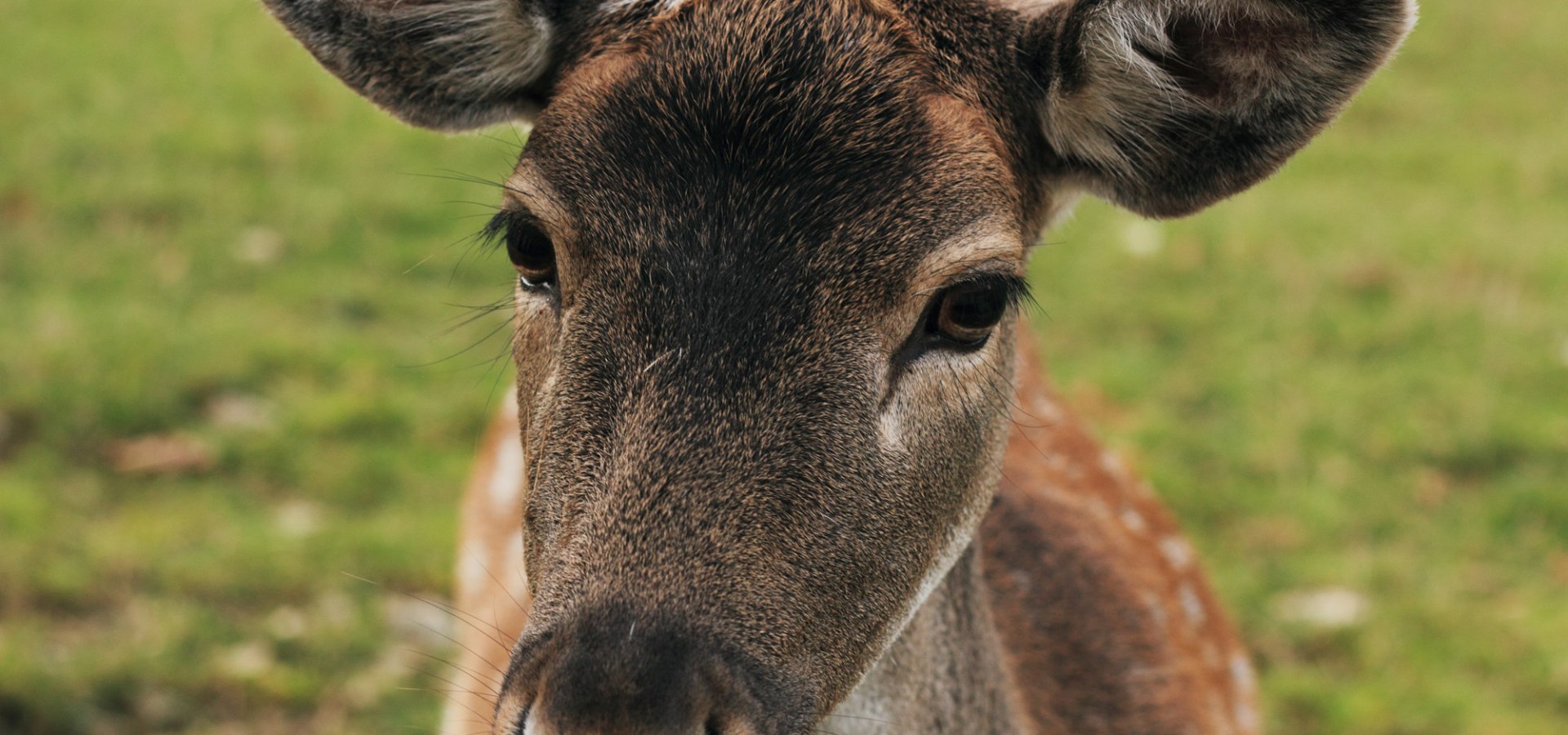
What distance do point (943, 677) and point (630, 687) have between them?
98 cm

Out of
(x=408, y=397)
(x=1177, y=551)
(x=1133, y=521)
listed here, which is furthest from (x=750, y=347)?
(x=408, y=397)

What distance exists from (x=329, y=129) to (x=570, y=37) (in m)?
6.41

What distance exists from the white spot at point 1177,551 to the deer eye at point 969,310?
7.22 ft

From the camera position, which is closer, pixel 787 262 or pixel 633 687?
pixel 633 687

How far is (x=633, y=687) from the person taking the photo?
5.97 ft

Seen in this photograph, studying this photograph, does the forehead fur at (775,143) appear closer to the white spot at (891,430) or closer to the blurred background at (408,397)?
the white spot at (891,430)

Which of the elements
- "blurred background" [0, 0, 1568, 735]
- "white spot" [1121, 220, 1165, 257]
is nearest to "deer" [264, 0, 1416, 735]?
"blurred background" [0, 0, 1568, 735]

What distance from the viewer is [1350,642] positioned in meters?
5.15

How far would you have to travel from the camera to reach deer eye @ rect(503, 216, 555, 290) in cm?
229

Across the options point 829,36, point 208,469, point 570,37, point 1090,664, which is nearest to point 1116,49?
point 829,36

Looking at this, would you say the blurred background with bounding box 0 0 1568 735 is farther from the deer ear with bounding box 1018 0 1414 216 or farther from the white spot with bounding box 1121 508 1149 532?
the deer ear with bounding box 1018 0 1414 216

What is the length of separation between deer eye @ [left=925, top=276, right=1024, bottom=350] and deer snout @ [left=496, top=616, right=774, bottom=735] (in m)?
→ 0.60

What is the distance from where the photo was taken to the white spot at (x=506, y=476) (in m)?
4.17

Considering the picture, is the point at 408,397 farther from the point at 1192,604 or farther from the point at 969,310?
the point at 969,310
